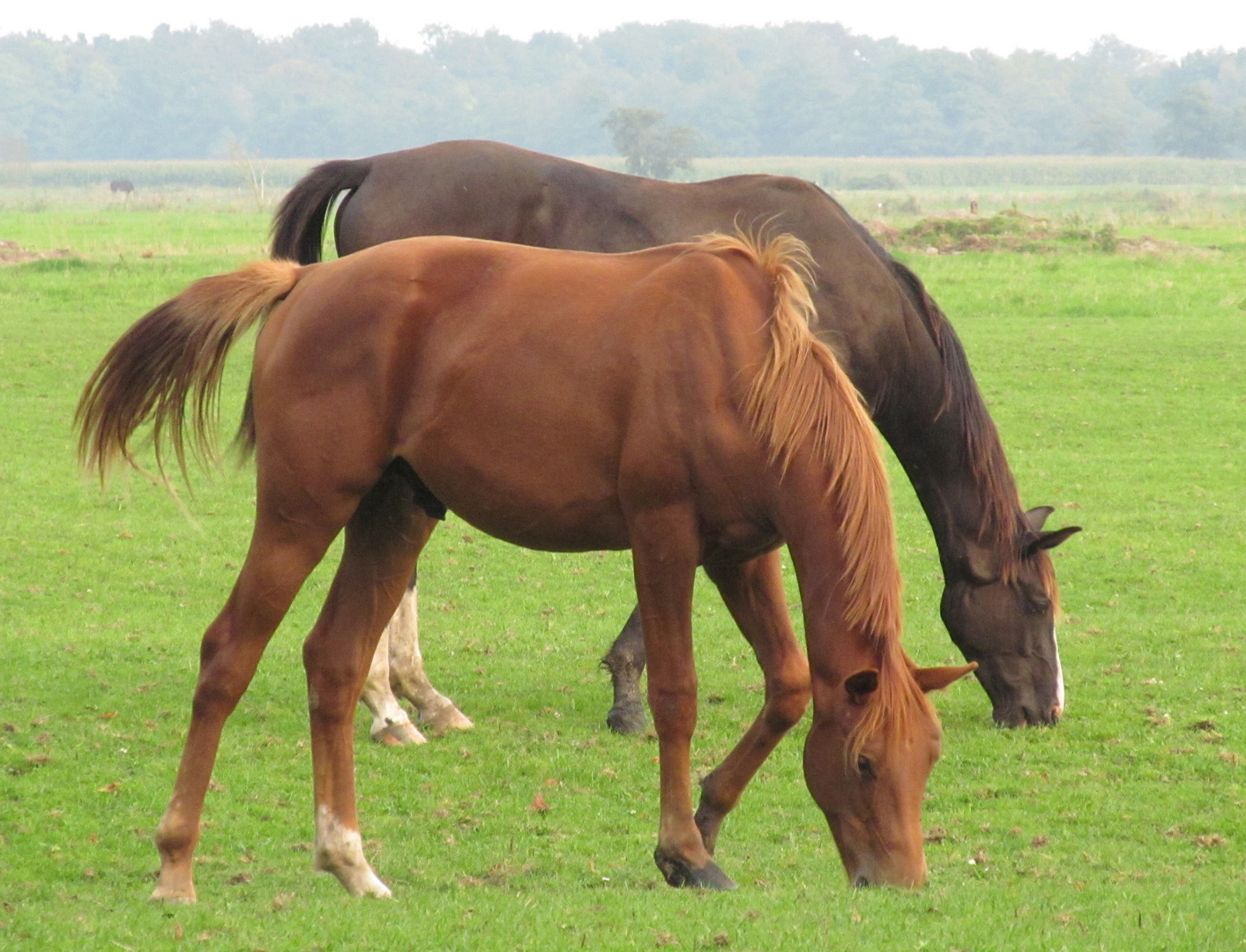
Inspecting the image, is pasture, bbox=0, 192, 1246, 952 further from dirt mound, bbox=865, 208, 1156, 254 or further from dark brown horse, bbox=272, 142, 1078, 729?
dirt mound, bbox=865, 208, 1156, 254

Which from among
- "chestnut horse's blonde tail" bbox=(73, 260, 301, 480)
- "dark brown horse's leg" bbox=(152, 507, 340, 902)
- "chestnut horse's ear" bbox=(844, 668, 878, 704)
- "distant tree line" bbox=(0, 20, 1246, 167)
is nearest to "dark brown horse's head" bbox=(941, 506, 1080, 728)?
"chestnut horse's ear" bbox=(844, 668, 878, 704)

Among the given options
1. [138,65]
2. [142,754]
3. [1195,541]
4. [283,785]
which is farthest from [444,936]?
[138,65]

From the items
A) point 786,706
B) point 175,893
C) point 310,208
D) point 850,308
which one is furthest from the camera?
point 310,208

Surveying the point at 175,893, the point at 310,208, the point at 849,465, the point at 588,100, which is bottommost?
the point at 588,100

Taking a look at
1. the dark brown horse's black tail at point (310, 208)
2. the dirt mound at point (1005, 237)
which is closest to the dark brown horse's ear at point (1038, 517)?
the dark brown horse's black tail at point (310, 208)

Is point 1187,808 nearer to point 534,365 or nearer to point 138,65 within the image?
point 534,365

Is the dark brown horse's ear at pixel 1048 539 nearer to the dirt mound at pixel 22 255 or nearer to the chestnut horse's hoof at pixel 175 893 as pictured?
the chestnut horse's hoof at pixel 175 893

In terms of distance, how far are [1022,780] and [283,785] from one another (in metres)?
2.87

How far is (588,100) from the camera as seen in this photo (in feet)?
384

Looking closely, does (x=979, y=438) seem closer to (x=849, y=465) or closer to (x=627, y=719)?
(x=627, y=719)

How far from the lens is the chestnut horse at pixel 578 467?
388 centimetres

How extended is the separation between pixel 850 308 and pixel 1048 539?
51.5 inches

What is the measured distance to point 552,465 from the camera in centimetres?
421

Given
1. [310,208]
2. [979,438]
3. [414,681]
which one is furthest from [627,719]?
[310,208]
